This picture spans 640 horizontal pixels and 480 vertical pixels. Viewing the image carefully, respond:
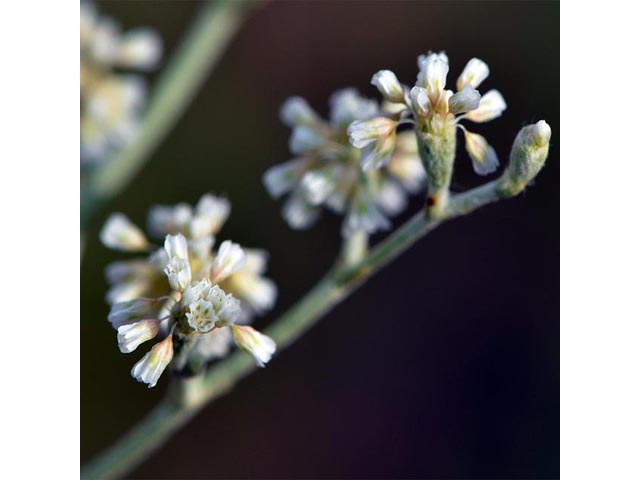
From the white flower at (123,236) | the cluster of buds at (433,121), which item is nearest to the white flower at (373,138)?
the cluster of buds at (433,121)

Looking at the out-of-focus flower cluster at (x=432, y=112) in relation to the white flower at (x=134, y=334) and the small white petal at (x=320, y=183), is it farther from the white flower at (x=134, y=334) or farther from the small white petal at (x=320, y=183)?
the white flower at (x=134, y=334)

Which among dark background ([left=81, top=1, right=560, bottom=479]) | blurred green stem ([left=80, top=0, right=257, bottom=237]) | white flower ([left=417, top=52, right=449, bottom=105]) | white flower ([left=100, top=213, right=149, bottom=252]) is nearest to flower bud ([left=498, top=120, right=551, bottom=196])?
white flower ([left=417, top=52, right=449, bottom=105])

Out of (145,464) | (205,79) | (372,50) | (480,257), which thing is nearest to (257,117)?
(205,79)

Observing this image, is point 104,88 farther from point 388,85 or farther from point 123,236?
point 388,85

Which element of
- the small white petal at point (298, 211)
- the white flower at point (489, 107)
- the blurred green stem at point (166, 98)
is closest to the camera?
the white flower at point (489, 107)

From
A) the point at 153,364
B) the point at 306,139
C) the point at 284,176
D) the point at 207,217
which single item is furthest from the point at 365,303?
the point at 153,364

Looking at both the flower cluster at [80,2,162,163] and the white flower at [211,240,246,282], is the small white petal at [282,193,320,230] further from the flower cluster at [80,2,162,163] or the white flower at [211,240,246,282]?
the flower cluster at [80,2,162,163]
